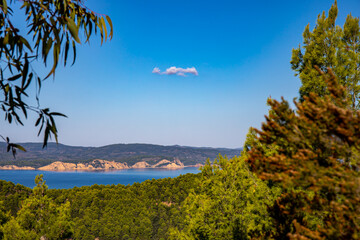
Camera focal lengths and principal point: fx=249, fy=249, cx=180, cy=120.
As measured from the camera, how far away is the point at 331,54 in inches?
412

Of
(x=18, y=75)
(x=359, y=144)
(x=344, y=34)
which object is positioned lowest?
(x=359, y=144)

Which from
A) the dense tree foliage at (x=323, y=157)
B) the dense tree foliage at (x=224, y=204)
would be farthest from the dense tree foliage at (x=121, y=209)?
the dense tree foliage at (x=323, y=157)

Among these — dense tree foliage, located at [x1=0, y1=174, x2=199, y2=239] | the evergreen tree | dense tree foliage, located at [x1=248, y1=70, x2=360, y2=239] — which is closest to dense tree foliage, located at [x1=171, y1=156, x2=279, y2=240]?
dense tree foliage, located at [x1=248, y1=70, x2=360, y2=239]

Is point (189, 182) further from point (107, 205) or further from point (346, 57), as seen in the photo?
point (346, 57)

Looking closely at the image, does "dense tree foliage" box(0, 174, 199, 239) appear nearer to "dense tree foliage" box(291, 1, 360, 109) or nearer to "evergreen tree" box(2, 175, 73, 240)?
"evergreen tree" box(2, 175, 73, 240)

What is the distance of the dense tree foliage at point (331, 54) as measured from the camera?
1018cm

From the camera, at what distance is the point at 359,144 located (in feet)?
12.1

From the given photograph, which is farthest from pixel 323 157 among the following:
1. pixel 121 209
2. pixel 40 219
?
pixel 121 209

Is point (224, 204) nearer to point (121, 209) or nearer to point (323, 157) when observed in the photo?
point (323, 157)

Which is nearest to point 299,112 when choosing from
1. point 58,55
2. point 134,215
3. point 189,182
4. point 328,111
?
point 328,111

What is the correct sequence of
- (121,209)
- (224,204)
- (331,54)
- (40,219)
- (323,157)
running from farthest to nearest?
(121,209), (40,219), (224,204), (331,54), (323,157)

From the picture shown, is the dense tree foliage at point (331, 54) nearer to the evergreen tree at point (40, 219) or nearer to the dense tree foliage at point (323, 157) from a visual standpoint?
the dense tree foliage at point (323, 157)

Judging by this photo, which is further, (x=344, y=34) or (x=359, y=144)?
(x=344, y=34)

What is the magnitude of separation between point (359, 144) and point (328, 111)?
646 mm
